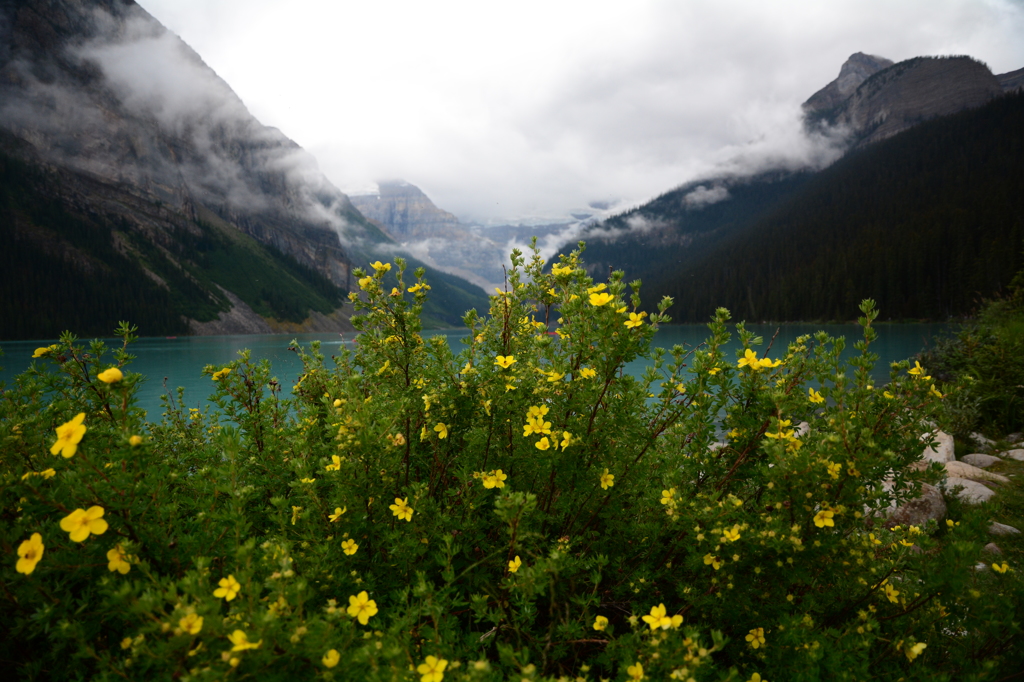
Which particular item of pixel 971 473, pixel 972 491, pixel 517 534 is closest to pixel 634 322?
pixel 517 534

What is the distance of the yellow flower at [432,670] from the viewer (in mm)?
1649

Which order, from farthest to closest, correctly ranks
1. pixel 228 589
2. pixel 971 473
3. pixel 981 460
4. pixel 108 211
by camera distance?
pixel 108 211 → pixel 981 460 → pixel 971 473 → pixel 228 589

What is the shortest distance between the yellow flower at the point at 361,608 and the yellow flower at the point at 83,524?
1036 mm

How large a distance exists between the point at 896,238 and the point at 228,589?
124382 mm

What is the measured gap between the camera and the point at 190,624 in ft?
4.98

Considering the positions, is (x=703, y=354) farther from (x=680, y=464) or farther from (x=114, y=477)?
(x=114, y=477)

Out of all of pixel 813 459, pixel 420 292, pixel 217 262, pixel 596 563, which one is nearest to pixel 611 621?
pixel 596 563

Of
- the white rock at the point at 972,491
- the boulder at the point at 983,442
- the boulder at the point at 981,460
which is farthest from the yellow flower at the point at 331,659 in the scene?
the boulder at the point at 983,442

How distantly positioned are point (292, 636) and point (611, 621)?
1999mm

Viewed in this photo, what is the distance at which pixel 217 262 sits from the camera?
543 feet

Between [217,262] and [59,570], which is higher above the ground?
[217,262]

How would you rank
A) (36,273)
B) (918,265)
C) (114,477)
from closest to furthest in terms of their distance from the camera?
(114,477) < (918,265) < (36,273)

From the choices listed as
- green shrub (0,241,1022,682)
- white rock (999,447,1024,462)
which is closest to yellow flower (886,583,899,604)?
green shrub (0,241,1022,682)

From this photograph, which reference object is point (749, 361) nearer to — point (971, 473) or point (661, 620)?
point (661, 620)
